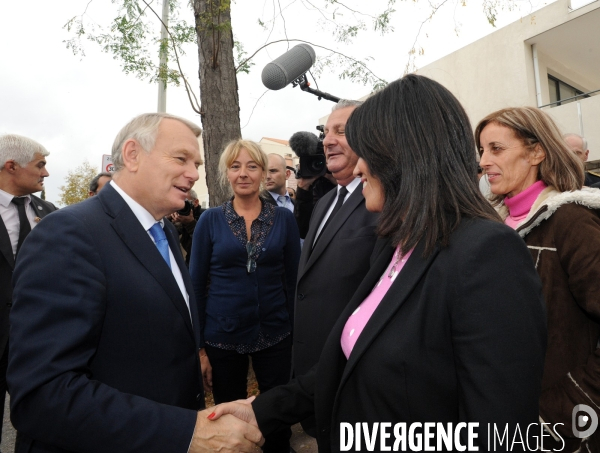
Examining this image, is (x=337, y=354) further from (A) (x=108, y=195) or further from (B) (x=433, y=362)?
(A) (x=108, y=195)

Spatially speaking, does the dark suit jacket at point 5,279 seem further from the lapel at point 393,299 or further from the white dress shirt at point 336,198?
the lapel at point 393,299

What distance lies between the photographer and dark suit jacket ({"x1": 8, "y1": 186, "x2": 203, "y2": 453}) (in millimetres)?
1307

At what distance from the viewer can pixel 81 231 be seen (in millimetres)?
1452

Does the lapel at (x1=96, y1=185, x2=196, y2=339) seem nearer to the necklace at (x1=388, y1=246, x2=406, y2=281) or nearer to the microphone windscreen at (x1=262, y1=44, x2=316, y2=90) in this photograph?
the necklace at (x1=388, y1=246, x2=406, y2=281)

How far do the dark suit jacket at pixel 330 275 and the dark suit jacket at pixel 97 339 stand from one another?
78 cm

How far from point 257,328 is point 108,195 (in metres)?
1.59

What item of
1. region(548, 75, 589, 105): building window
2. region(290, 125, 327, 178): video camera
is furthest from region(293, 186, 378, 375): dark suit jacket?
region(548, 75, 589, 105): building window

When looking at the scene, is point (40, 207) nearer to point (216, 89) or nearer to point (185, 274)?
point (216, 89)

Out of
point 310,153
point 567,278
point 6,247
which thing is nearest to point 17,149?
point 6,247

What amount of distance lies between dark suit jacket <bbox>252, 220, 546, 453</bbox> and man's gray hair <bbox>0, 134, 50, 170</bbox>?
376 centimetres

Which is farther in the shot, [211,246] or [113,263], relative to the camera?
[211,246]

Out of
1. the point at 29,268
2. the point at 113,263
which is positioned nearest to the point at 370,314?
the point at 113,263

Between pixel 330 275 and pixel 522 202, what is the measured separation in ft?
3.34

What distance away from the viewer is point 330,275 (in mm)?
2211
